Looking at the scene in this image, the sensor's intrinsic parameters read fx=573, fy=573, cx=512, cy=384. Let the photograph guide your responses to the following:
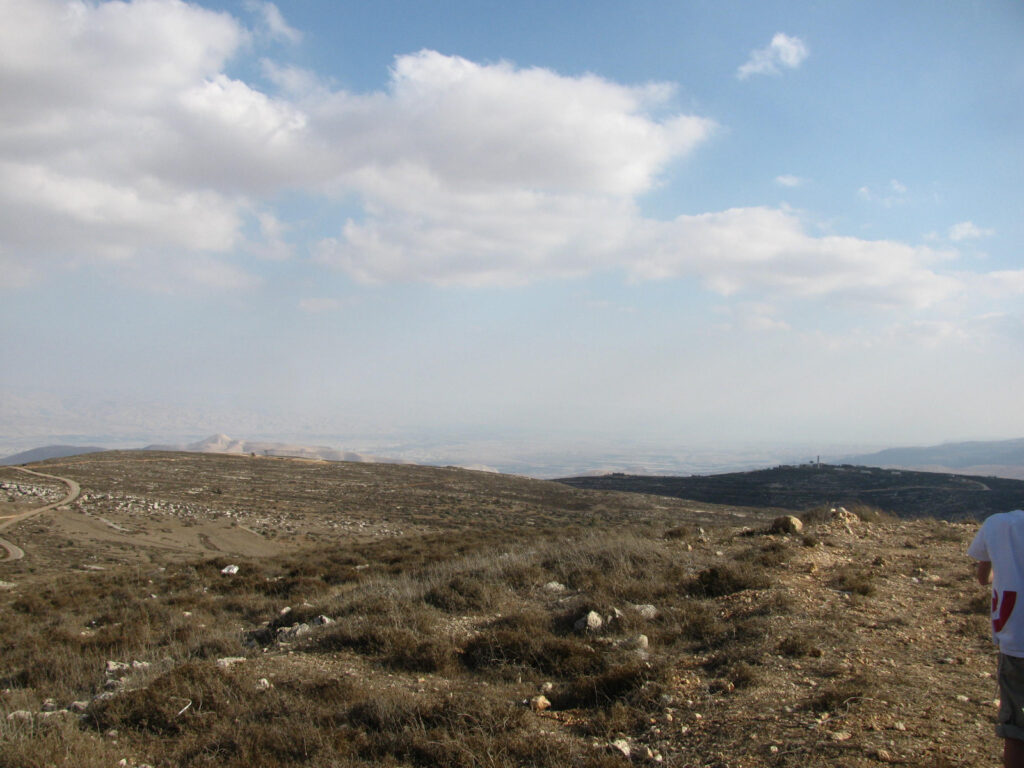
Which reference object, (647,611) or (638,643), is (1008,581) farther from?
(647,611)

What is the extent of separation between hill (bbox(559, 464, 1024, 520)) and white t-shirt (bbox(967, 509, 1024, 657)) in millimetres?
32635

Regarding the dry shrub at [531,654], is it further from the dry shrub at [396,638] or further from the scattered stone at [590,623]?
the scattered stone at [590,623]

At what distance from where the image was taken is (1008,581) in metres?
3.61

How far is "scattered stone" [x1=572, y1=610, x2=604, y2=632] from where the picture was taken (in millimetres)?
7941

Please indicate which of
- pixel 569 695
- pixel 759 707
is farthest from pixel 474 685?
pixel 759 707

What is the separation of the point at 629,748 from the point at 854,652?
3.43 meters

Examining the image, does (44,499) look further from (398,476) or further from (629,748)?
(629,748)

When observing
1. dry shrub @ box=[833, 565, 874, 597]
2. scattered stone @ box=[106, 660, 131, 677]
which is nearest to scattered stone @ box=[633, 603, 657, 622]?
dry shrub @ box=[833, 565, 874, 597]

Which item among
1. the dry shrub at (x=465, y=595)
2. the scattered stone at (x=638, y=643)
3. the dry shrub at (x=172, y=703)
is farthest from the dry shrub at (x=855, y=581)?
the dry shrub at (x=172, y=703)

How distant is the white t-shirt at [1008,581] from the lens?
355cm

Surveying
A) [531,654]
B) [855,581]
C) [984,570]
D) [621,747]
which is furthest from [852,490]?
[621,747]

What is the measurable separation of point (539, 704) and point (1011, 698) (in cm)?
370

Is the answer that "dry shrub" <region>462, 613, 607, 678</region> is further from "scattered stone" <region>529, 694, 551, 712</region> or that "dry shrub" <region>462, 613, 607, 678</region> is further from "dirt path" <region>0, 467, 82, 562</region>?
"dirt path" <region>0, 467, 82, 562</region>

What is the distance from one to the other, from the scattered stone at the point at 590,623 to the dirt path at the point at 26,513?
74.7ft
